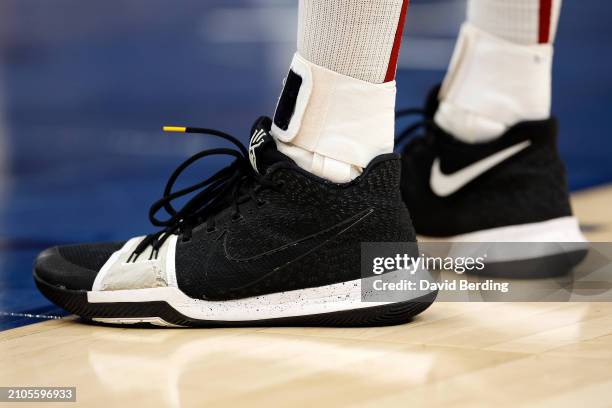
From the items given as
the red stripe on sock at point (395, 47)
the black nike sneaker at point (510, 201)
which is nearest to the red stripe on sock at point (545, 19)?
the black nike sneaker at point (510, 201)

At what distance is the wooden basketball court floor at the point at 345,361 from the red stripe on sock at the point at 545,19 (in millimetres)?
462

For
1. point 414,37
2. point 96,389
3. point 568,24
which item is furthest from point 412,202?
point 568,24

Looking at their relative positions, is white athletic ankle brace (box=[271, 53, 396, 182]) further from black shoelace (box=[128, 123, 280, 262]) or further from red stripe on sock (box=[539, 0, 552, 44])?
red stripe on sock (box=[539, 0, 552, 44])

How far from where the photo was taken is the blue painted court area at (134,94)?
6.73 ft

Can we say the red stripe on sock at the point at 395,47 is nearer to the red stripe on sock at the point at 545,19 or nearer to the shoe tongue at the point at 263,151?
Result: the shoe tongue at the point at 263,151

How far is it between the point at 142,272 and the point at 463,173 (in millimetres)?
574

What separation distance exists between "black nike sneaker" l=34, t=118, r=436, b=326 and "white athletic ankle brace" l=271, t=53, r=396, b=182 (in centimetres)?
2

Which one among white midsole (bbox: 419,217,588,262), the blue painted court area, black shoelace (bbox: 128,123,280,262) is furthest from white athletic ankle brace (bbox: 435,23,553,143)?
the blue painted court area

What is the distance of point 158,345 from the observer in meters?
1.14

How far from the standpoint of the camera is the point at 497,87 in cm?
155

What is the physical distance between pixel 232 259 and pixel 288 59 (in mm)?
2788

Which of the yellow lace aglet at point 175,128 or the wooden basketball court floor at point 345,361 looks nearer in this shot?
the wooden basketball court floor at point 345,361

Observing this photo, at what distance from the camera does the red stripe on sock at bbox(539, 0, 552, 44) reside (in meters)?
1.51

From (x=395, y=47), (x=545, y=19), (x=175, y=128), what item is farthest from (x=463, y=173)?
(x=175, y=128)
